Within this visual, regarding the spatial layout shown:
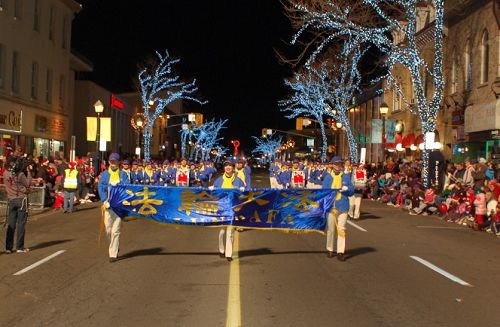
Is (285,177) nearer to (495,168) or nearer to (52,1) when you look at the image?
(495,168)

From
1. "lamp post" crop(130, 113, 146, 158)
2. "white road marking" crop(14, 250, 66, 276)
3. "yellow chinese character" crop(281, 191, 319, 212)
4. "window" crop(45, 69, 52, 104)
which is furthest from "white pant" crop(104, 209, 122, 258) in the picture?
"lamp post" crop(130, 113, 146, 158)

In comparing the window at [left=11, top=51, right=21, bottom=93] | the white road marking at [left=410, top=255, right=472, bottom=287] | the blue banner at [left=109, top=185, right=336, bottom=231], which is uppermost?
the window at [left=11, top=51, right=21, bottom=93]

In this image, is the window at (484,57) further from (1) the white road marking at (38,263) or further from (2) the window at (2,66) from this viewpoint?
(2) the window at (2,66)

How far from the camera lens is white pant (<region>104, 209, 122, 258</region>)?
35.0ft

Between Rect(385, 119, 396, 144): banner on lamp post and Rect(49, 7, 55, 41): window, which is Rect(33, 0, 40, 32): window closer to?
Rect(49, 7, 55, 41): window

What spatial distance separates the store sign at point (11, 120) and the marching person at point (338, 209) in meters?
21.4

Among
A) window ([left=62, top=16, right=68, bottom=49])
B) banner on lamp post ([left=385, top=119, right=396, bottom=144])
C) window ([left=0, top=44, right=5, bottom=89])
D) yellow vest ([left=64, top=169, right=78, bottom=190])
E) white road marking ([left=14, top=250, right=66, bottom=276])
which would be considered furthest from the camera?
banner on lamp post ([left=385, top=119, right=396, bottom=144])

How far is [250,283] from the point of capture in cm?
892

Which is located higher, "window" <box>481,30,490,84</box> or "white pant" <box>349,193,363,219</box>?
"window" <box>481,30,490,84</box>

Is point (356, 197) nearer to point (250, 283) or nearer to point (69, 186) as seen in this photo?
point (69, 186)

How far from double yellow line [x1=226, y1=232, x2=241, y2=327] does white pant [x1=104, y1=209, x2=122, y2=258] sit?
2.07 meters

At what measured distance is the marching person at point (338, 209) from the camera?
11.1 meters

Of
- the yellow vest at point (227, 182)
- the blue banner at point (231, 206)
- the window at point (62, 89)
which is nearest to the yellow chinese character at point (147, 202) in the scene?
the blue banner at point (231, 206)

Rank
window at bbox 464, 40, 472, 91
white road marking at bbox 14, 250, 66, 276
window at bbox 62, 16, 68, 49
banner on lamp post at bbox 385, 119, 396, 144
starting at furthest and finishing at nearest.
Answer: banner on lamp post at bbox 385, 119, 396, 144 → window at bbox 62, 16, 68, 49 → window at bbox 464, 40, 472, 91 → white road marking at bbox 14, 250, 66, 276
